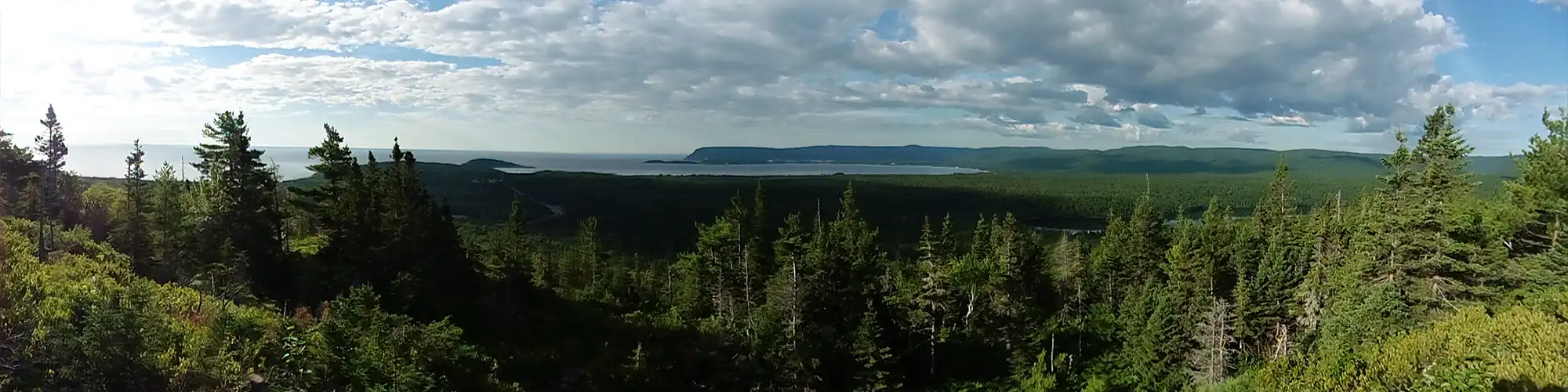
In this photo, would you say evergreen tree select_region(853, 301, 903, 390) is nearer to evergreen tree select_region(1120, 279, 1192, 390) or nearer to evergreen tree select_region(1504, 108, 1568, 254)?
evergreen tree select_region(1120, 279, 1192, 390)

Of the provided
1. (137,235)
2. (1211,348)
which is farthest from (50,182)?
(1211,348)

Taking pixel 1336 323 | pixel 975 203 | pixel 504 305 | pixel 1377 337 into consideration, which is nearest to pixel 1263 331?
pixel 1336 323

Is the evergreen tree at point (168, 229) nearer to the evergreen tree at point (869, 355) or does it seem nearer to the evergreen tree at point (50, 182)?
the evergreen tree at point (50, 182)

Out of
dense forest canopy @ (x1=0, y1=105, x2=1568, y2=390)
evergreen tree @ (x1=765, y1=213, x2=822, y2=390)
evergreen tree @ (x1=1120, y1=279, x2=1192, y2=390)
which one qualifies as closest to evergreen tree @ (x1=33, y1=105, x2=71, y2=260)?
dense forest canopy @ (x1=0, y1=105, x2=1568, y2=390)

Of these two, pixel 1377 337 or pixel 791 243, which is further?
pixel 791 243

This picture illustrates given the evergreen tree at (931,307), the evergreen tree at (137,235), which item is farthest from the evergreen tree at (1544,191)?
the evergreen tree at (137,235)

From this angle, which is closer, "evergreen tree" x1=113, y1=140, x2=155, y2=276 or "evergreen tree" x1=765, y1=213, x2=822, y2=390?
"evergreen tree" x1=113, y1=140, x2=155, y2=276

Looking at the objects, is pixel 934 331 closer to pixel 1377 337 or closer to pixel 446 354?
pixel 1377 337

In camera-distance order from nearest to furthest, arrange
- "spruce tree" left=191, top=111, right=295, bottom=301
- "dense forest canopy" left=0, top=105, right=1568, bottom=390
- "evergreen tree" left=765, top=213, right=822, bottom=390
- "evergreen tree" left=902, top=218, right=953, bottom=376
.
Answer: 1. "dense forest canopy" left=0, top=105, right=1568, bottom=390
2. "spruce tree" left=191, top=111, right=295, bottom=301
3. "evergreen tree" left=765, top=213, right=822, bottom=390
4. "evergreen tree" left=902, top=218, right=953, bottom=376
